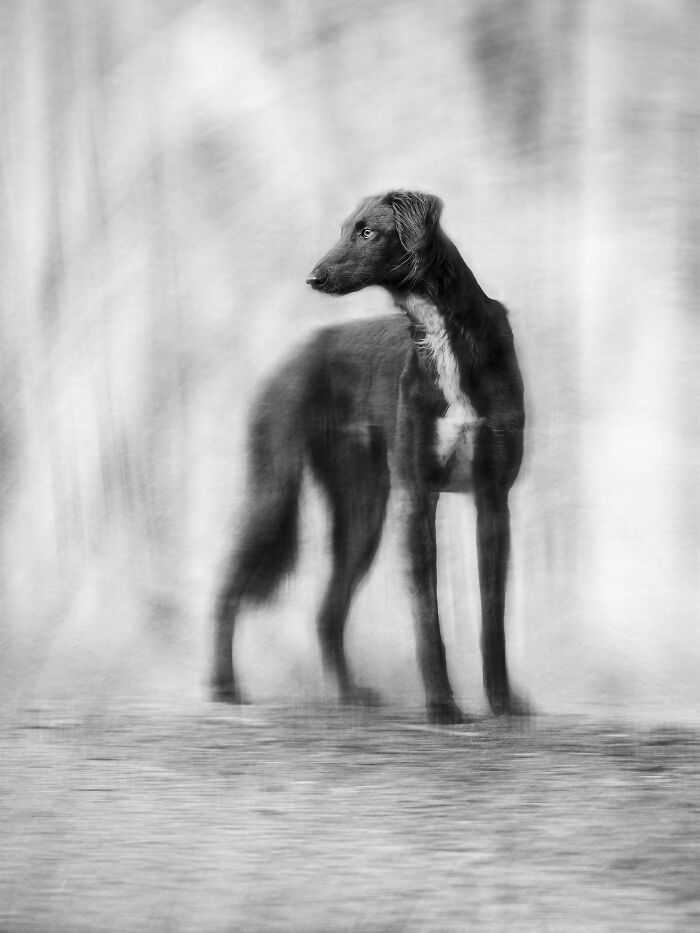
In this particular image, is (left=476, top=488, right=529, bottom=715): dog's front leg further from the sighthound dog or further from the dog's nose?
the dog's nose

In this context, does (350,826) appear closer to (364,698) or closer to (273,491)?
(364,698)

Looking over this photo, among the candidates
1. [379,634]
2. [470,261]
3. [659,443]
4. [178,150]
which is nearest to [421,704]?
[379,634]

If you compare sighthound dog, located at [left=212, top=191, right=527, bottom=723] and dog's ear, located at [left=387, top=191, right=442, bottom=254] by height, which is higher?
dog's ear, located at [left=387, top=191, right=442, bottom=254]

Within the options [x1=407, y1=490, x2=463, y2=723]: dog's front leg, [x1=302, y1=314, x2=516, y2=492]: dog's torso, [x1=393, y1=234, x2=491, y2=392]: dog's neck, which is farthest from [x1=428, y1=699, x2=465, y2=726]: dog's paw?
[x1=393, y1=234, x2=491, y2=392]: dog's neck

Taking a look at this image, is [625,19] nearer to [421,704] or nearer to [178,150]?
[178,150]

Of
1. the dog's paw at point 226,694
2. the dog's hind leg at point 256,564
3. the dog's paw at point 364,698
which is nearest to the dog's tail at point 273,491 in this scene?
the dog's hind leg at point 256,564

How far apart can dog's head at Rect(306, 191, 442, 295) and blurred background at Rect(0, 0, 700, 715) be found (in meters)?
0.18

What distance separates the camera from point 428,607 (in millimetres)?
2594

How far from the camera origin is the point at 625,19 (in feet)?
8.76

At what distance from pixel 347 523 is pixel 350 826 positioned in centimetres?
67

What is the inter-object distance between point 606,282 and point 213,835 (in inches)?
50.9

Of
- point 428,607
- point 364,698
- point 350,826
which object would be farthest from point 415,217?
point 350,826

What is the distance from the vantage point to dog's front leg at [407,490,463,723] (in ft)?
8.43

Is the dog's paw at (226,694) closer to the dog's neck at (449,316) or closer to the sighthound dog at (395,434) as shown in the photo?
the sighthound dog at (395,434)
